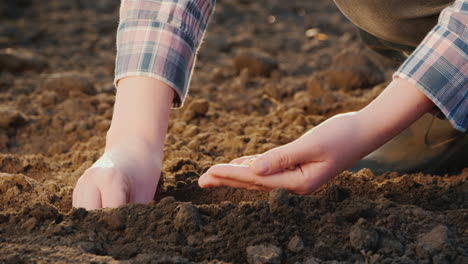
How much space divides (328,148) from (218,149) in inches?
40.5

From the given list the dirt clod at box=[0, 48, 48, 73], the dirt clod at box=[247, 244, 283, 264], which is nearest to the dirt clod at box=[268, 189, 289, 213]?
the dirt clod at box=[247, 244, 283, 264]

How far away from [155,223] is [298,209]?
12.6 inches

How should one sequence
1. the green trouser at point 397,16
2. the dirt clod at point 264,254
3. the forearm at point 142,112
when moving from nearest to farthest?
the dirt clod at point 264,254, the forearm at point 142,112, the green trouser at point 397,16

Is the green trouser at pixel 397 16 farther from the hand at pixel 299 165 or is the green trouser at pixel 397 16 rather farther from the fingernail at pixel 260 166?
the fingernail at pixel 260 166

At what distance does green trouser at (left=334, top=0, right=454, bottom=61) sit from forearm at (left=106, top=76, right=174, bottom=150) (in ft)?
2.48

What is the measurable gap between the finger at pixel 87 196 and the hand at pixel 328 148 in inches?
10.4

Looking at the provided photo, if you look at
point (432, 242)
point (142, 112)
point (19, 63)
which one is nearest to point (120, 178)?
point (142, 112)

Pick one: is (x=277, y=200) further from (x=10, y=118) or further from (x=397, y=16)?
(x=10, y=118)

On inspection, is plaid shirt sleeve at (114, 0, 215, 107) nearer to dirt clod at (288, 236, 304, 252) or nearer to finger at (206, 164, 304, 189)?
finger at (206, 164, 304, 189)

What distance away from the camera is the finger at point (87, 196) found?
1602 millimetres

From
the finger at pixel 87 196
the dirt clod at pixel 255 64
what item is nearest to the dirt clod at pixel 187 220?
the finger at pixel 87 196

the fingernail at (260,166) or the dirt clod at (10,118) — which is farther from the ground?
the fingernail at (260,166)

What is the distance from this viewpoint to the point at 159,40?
5.94 feet

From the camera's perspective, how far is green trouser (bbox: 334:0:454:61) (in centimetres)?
205
